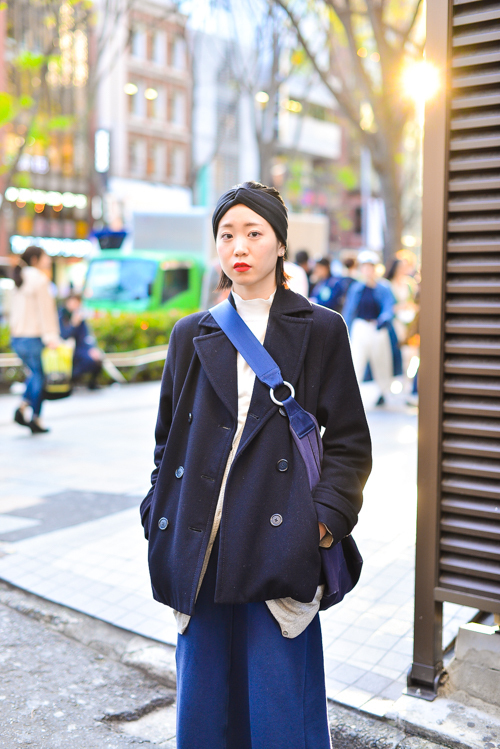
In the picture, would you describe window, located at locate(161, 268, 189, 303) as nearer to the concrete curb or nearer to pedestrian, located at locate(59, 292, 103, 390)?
pedestrian, located at locate(59, 292, 103, 390)

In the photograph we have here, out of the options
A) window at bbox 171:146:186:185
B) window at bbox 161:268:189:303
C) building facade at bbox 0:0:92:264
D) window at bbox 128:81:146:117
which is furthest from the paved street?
window at bbox 171:146:186:185

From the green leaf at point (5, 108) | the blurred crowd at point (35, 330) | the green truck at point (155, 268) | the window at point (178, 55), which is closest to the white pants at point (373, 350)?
the blurred crowd at point (35, 330)

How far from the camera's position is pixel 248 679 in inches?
85.8

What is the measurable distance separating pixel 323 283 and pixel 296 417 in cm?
881

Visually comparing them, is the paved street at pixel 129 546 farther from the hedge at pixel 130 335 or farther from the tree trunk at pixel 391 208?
the tree trunk at pixel 391 208

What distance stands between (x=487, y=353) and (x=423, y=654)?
1.10 metres

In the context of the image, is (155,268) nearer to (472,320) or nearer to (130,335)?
(130,335)

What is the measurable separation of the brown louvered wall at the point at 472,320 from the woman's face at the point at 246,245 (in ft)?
3.03

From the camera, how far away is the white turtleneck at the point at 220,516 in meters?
2.12

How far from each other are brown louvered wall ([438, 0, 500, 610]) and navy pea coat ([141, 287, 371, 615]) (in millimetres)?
729

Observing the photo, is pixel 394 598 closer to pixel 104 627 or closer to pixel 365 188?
pixel 104 627

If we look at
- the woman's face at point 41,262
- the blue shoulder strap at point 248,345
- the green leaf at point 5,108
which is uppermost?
the green leaf at point 5,108

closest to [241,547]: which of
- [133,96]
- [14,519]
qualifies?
[14,519]

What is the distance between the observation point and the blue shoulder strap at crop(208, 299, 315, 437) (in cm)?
211
